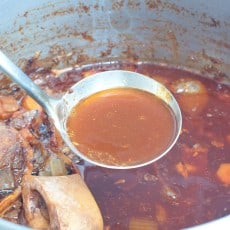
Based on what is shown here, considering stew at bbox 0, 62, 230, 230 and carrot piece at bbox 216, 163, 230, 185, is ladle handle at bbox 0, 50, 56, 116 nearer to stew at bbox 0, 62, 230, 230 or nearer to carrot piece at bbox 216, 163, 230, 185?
stew at bbox 0, 62, 230, 230

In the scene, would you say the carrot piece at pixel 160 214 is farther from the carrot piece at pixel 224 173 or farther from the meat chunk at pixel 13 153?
the meat chunk at pixel 13 153

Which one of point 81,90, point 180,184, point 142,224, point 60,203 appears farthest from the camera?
point 81,90

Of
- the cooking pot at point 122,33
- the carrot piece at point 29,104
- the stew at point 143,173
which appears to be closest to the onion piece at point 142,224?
the stew at point 143,173

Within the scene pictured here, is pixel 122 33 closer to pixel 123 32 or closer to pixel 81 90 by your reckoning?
pixel 123 32

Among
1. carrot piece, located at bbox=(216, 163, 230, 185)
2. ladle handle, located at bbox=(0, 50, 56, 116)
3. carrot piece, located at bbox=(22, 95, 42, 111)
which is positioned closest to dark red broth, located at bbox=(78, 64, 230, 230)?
carrot piece, located at bbox=(216, 163, 230, 185)

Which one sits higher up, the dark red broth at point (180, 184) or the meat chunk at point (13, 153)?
the meat chunk at point (13, 153)

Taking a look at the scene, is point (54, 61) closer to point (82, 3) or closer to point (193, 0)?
point (82, 3)

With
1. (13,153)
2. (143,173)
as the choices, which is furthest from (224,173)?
(13,153)
